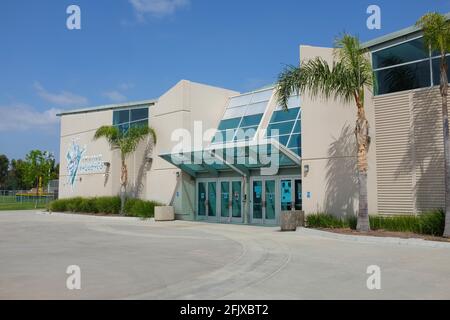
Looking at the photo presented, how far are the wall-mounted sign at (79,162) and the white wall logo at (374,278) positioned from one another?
25.1 meters

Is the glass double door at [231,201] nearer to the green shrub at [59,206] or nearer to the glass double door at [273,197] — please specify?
the glass double door at [273,197]

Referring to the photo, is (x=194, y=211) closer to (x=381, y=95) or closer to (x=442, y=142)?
(x=381, y=95)

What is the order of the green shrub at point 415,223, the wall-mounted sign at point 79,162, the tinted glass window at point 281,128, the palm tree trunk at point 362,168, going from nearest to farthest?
1. the green shrub at point 415,223
2. the palm tree trunk at point 362,168
3. the tinted glass window at point 281,128
4. the wall-mounted sign at point 79,162

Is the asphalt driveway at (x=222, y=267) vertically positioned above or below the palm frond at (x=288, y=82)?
Result: below

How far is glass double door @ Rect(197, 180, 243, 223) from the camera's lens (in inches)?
905

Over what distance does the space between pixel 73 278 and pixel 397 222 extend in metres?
11.7

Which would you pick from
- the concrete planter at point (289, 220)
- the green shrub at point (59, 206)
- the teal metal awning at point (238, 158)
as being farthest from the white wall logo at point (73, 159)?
the concrete planter at point (289, 220)

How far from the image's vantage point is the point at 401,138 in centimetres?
1645

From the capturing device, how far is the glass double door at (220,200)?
2298 centimetres

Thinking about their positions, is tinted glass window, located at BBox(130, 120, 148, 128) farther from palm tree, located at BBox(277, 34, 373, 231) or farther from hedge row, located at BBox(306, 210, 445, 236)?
palm tree, located at BBox(277, 34, 373, 231)

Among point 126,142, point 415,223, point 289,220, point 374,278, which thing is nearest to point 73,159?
point 126,142

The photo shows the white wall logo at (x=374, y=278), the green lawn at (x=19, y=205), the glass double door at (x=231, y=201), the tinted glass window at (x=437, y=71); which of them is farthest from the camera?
the green lawn at (x=19, y=205)

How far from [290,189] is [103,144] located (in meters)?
16.6
